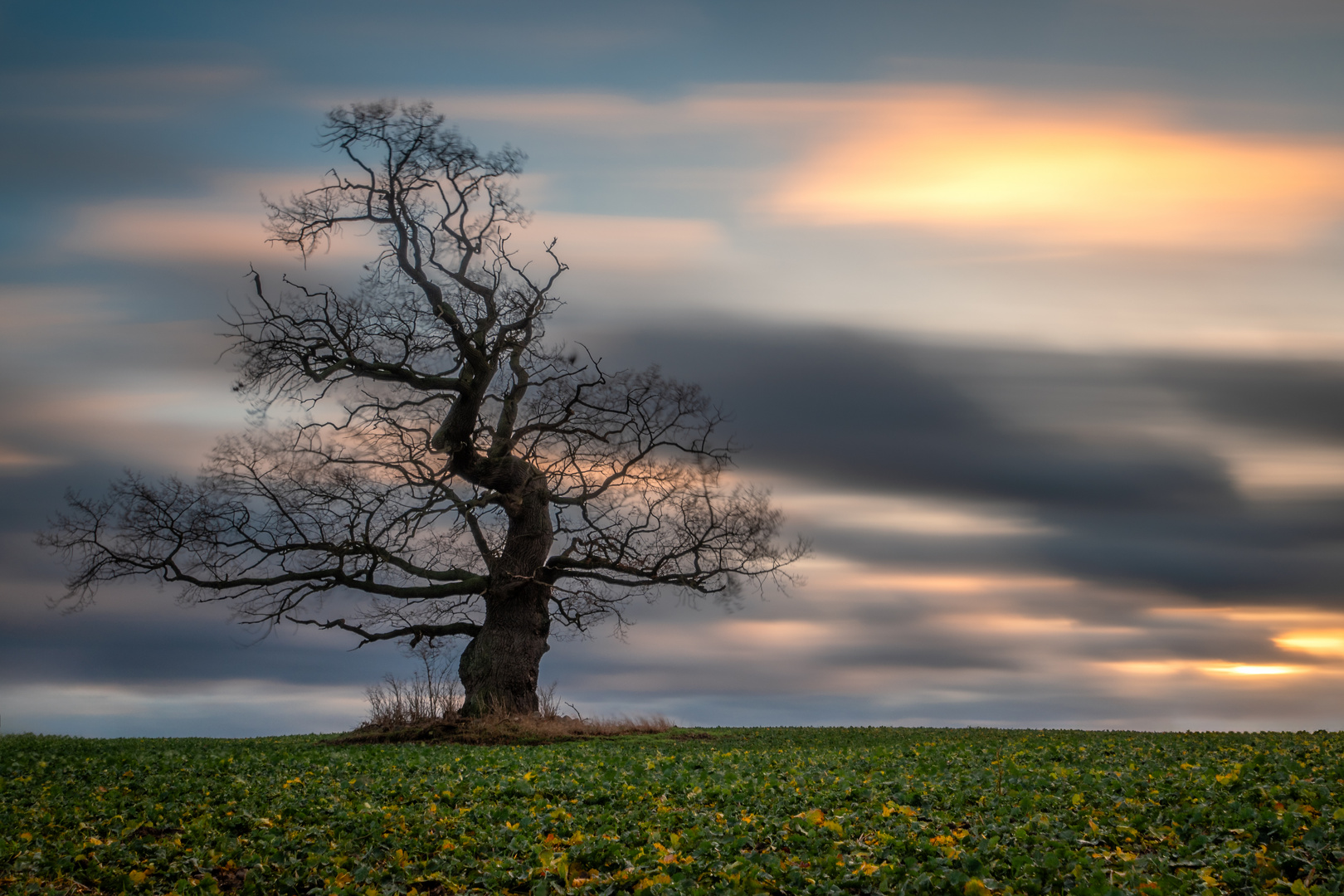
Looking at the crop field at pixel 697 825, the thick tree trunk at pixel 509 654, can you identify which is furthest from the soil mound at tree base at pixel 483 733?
the crop field at pixel 697 825

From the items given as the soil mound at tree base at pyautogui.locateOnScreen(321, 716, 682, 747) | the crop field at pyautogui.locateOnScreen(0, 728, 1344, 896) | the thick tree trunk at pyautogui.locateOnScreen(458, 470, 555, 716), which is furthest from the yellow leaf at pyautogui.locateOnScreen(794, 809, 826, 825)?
the thick tree trunk at pyautogui.locateOnScreen(458, 470, 555, 716)

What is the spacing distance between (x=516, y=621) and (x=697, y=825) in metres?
15.1

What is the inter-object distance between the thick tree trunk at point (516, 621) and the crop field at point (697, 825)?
9378 millimetres

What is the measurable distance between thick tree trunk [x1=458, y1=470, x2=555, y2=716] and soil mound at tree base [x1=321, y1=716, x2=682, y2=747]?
1.11 m

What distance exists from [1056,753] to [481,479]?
14658 mm

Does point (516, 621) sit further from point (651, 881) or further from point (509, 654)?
point (651, 881)

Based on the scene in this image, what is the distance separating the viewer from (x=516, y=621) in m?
23.1

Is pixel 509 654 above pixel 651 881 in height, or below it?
above

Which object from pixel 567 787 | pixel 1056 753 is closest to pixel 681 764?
pixel 567 787

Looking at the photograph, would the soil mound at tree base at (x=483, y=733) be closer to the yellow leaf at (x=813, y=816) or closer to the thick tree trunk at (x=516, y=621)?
the thick tree trunk at (x=516, y=621)

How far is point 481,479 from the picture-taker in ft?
77.0

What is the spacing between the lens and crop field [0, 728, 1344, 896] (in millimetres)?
7105

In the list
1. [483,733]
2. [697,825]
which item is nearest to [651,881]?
[697,825]

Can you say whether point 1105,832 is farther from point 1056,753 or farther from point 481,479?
point 481,479
